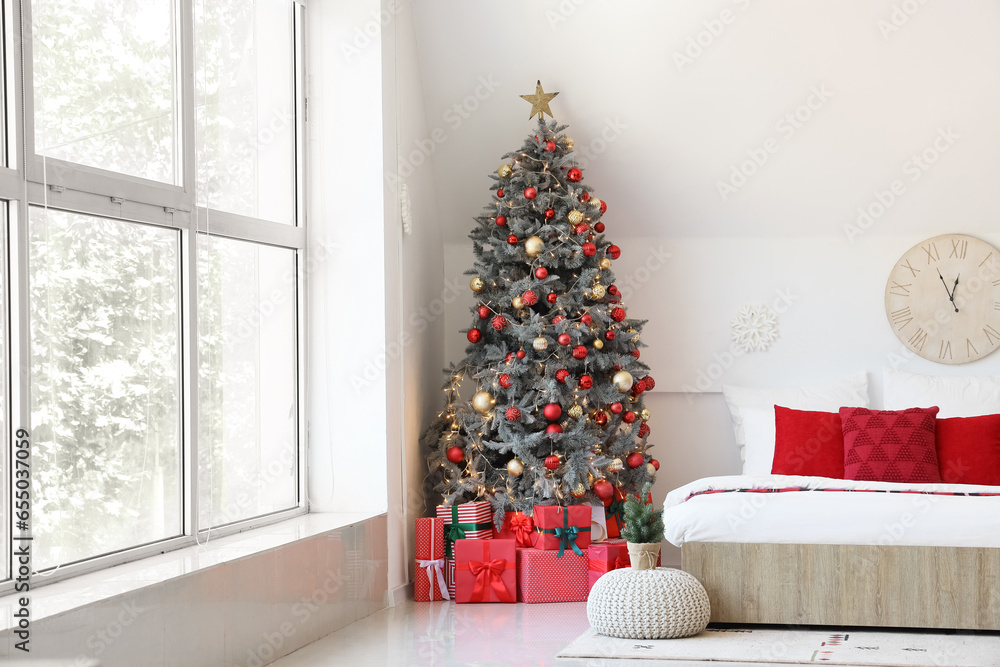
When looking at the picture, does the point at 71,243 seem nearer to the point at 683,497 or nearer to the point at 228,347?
the point at 228,347

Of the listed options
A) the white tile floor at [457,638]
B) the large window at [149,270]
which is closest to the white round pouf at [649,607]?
the white tile floor at [457,638]

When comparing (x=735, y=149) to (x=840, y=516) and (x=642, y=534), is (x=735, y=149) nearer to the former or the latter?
(x=840, y=516)

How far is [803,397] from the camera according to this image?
5012 millimetres

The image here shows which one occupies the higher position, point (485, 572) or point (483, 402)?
point (483, 402)

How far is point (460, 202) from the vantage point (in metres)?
5.36

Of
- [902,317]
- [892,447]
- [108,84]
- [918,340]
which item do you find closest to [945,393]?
[918,340]

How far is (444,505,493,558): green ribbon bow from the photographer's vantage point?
4.40 m

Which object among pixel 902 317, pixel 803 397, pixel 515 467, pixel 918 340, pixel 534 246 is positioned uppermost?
pixel 534 246

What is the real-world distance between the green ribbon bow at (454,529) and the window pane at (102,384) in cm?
134

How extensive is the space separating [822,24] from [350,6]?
2.18m

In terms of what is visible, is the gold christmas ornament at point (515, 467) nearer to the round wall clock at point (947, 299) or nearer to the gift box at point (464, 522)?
the gift box at point (464, 522)

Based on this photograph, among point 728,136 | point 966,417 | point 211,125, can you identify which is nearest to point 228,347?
point 211,125

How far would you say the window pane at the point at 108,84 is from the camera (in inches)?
113

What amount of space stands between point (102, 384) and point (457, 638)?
62.4 inches
